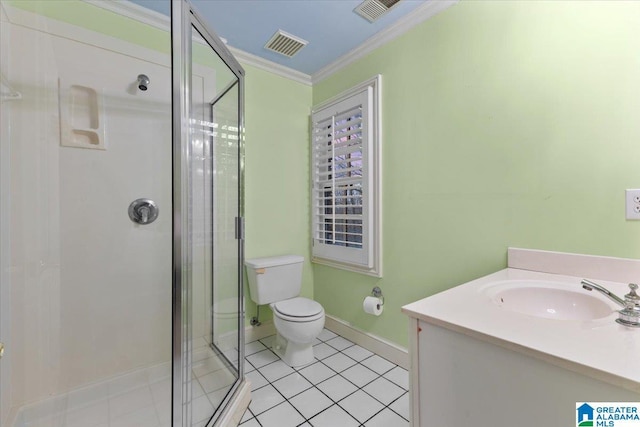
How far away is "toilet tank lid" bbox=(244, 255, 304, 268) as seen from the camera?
6.61 feet

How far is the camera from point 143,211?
5.42ft

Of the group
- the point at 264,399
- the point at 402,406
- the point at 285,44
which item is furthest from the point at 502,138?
the point at 264,399

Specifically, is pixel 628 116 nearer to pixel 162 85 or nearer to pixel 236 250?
pixel 236 250

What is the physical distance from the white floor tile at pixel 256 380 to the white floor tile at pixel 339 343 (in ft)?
2.03

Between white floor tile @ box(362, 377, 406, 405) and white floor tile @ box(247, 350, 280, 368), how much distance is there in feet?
2.33

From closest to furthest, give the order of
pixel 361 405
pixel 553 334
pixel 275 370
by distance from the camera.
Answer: pixel 553 334
pixel 361 405
pixel 275 370

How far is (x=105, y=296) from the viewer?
1540mm

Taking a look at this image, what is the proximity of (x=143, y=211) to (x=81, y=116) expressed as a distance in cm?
61

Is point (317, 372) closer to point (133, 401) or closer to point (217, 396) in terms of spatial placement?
point (217, 396)

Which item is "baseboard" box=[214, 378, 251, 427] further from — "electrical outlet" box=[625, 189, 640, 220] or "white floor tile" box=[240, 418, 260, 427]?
"electrical outlet" box=[625, 189, 640, 220]

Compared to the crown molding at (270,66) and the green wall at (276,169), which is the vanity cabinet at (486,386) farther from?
the crown molding at (270,66)

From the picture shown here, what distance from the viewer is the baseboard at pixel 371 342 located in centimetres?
180

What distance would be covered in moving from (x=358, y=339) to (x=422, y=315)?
58.2 inches

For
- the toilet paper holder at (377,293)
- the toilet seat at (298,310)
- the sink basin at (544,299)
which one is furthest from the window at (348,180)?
the sink basin at (544,299)
